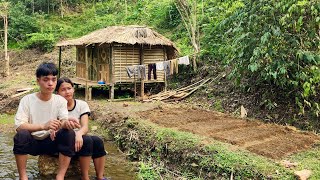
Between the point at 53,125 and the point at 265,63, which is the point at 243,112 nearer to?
the point at 265,63

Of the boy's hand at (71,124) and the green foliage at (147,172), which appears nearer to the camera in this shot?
the boy's hand at (71,124)

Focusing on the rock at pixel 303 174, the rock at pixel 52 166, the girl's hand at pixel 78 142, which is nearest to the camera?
the girl's hand at pixel 78 142

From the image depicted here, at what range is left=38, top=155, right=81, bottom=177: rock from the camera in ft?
18.5

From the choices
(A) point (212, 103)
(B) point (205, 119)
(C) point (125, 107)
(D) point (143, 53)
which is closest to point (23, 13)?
(D) point (143, 53)

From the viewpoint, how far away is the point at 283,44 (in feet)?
28.8

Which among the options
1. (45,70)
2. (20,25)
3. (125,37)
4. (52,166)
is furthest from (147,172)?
(20,25)

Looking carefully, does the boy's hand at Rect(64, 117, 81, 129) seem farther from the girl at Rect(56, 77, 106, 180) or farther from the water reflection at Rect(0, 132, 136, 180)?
the water reflection at Rect(0, 132, 136, 180)

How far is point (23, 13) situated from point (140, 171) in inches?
968

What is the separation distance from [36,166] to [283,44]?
6.06 m

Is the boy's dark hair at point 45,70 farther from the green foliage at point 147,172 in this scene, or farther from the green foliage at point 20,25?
the green foliage at point 20,25

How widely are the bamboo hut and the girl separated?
28.4 feet

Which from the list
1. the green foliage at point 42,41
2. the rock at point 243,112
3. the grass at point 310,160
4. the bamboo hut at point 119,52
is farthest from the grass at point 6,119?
the green foliage at point 42,41

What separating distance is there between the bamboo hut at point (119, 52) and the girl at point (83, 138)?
8661 mm

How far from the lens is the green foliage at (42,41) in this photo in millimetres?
24422
